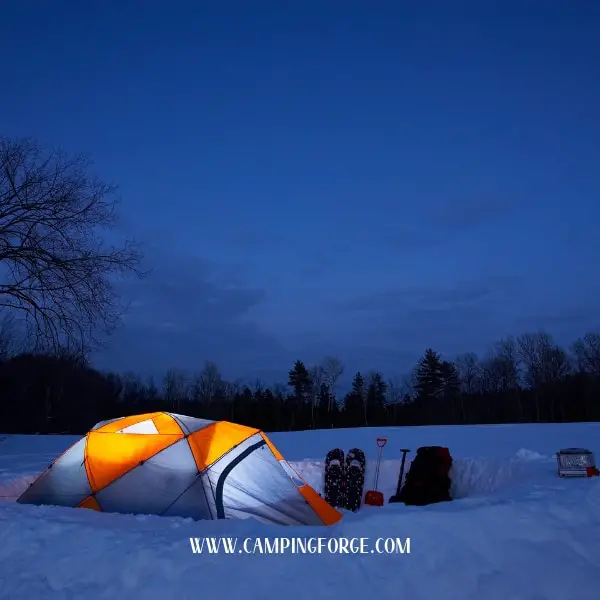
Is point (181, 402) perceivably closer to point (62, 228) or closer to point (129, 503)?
point (62, 228)

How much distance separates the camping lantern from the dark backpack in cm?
286

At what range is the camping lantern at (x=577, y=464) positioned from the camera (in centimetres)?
608

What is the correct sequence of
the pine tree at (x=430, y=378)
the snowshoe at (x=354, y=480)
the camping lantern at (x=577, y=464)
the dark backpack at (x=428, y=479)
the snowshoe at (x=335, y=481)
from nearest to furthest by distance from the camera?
the camping lantern at (x=577, y=464), the dark backpack at (x=428, y=479), the snowshoe at (x=354, y=480), the snowshoe at (x=335, y=481), the pine tree at (x=430, y=378)

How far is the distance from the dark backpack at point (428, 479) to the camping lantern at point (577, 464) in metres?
2.86

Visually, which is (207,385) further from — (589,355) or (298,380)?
(589,355)

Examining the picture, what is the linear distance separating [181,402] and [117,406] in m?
10.5

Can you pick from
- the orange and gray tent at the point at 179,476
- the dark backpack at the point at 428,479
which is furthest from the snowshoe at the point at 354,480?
the orange and gray tent at the point at 179,476

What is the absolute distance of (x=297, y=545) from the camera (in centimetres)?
384

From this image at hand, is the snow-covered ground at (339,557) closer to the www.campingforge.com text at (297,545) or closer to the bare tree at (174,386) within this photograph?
the www.campingforge.com text at (297,545)

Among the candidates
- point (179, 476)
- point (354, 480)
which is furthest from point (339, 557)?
point (354, 480)

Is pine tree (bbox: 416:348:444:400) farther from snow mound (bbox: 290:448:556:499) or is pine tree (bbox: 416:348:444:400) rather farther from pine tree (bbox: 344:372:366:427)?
snow mound (bbox: 290:448:556:499)

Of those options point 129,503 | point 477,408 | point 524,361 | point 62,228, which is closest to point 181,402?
point 477,408

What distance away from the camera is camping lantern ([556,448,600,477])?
608cm

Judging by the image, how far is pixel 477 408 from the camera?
42.5 metres
